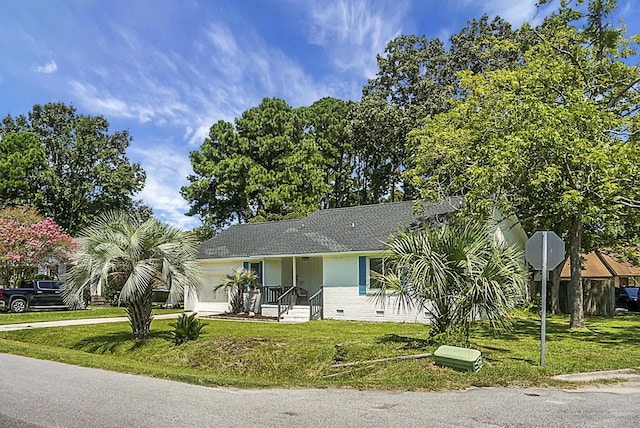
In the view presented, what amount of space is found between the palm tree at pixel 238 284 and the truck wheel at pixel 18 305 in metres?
10.7

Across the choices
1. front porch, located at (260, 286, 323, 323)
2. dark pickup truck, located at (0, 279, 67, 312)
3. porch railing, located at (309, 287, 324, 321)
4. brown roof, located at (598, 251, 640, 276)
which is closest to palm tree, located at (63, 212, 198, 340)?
front porch, located at (260, 286, 323, 323)

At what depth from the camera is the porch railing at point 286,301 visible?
21.9 metres

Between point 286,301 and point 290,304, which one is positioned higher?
point 286,301

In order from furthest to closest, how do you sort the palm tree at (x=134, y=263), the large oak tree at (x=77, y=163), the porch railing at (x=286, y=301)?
1. the large oak tree at (x=77, y=163)
2. the porch railing at (x=286, y=301)
3. the palm tree at (x=134, y=263)

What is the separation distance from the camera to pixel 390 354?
38.4ft

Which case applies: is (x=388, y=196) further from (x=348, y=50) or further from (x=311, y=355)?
(x=311, y=355)

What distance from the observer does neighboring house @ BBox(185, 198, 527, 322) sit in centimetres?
2156

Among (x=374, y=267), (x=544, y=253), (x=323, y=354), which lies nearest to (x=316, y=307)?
(x=374, y=267)

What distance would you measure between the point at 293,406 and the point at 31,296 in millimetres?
24294

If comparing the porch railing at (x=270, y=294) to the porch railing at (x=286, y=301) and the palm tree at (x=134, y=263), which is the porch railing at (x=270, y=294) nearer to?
the porch railing at (x=286, y=301)

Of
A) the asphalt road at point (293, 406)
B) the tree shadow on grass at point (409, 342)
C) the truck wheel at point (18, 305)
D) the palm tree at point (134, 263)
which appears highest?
the palm tree at point (134, 263)

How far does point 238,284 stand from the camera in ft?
79.4

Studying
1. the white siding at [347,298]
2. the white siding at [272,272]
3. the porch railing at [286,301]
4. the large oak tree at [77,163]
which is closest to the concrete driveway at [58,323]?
the white siding at [272,272]

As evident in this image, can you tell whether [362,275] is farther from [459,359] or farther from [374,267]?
[459,359]
